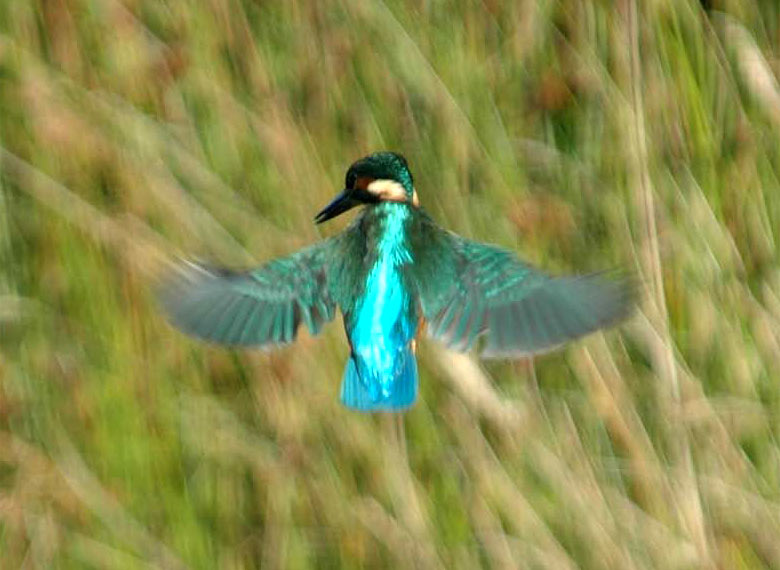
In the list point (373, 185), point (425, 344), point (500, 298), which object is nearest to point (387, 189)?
point (373, 185)

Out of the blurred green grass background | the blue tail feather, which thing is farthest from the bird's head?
the blurred green grass background

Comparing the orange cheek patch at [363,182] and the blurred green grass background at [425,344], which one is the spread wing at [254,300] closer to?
the orange cheek patch at [363,182]

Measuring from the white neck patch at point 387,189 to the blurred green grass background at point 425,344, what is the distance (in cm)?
74

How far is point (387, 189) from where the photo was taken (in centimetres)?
169

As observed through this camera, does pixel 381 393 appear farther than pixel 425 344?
No

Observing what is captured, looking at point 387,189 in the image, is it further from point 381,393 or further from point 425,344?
point 425,344

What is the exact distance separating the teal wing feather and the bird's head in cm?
5

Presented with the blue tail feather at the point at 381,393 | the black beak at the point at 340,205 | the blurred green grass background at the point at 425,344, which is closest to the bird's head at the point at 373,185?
the black beak at the point at 340,205

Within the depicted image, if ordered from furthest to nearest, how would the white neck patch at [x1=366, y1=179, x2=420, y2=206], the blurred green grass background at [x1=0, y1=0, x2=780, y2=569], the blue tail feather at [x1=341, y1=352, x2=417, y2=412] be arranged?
the blurred green grass background at [x1=0, y1=0, x2=780, y2=569] → the white neck patch at [x1=366, y1=179, x2=420, y2=206] → the blue tail feather at [x1=341, y1=352, x2=417, y2=412]

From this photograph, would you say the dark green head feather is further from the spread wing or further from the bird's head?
Result: the spread wing

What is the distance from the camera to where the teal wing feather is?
163 cm

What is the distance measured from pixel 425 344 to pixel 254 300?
85cm

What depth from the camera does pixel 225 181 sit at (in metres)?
2.71

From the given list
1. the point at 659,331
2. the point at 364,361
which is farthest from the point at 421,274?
the point at 659,331
